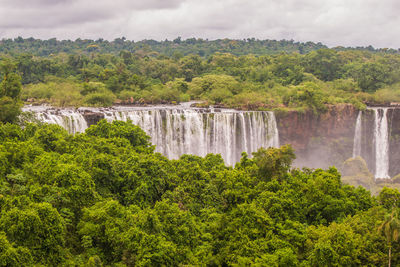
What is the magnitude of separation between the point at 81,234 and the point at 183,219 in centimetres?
291

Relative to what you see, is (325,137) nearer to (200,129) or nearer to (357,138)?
(357,138)

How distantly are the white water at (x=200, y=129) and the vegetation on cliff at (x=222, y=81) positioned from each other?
11.9 ft

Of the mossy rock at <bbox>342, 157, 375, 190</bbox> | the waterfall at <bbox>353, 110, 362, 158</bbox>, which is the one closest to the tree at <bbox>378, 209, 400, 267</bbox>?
the mossy rock at <bbox>342, 157, 375, 190</bbox>

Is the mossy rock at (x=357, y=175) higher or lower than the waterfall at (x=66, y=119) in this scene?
lower


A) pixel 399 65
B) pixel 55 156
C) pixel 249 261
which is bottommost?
pixel 249 261

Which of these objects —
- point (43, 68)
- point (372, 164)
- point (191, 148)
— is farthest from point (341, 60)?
point (43, 68)

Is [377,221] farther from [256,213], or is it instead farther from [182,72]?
[182,72]


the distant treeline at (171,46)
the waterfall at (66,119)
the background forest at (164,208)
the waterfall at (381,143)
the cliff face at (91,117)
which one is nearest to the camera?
the background forest at (164,208)

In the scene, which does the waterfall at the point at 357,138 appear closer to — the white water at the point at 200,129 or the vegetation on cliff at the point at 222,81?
the vegetation on cliff at the point at 222,81

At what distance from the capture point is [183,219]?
433 inches

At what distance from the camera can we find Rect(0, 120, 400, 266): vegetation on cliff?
9.46 meters

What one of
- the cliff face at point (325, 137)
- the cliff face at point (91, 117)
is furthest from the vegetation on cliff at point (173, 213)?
the cliff face at point (325, 137)

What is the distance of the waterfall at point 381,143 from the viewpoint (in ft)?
105

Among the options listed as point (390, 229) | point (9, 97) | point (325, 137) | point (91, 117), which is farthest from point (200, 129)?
point (390, 229)
